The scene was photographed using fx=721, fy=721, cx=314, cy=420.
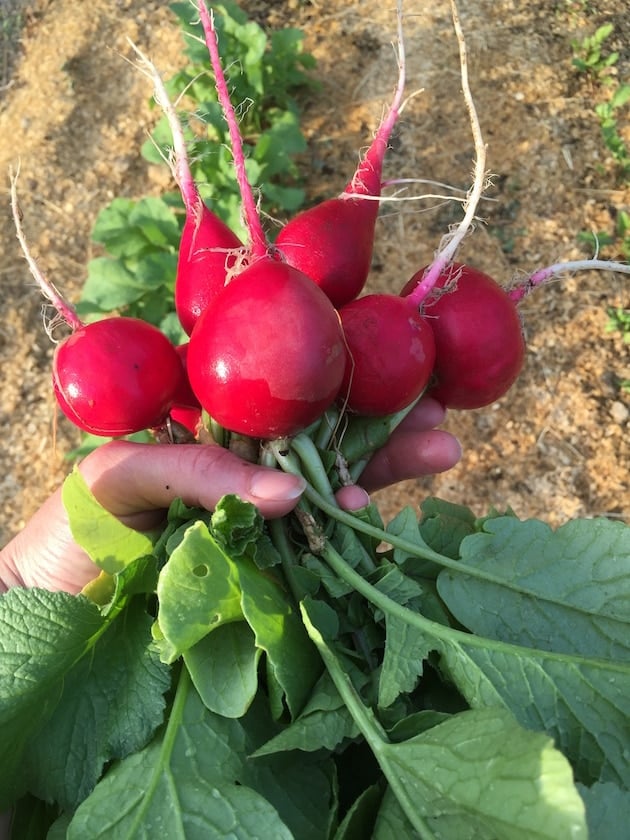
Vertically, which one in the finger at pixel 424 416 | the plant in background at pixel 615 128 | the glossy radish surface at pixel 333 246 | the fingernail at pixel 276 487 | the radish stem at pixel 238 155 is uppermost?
the radish stem at pixel 238 155

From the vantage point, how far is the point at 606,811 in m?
0.97

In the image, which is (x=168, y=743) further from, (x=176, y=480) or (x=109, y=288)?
(x=109, y=288)

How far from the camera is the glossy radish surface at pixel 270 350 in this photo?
3.64 feet

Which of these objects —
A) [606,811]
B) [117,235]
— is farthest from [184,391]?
[117,235]

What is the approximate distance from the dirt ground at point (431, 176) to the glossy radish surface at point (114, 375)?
62.2 inches

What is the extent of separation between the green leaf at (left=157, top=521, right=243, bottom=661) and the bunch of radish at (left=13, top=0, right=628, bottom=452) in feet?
0.76

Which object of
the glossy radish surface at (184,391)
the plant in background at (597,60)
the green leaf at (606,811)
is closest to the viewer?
the green leaf at (606,811)

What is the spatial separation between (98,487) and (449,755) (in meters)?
0.80

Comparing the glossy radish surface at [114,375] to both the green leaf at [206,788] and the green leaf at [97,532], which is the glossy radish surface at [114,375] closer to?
the green leaf at [97,532]

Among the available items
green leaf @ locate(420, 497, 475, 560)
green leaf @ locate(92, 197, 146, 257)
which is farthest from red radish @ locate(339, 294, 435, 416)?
green leaf @ locate(92, 197, 146, 257)

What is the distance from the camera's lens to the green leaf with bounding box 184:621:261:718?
3.52ft

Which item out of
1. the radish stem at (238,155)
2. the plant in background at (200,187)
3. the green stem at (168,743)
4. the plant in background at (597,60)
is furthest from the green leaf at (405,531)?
the plant in background at (597,60)

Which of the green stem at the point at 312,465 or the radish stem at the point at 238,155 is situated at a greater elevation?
the radish stem at the point at 238,155

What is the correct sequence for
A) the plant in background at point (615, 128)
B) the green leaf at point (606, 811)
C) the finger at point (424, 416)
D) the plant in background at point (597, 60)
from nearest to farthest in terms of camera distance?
the green leaf at point (606, 811), the finger at point (424, 416), the plant in background at point (615, 128), the plant in background at point (597, 60)
